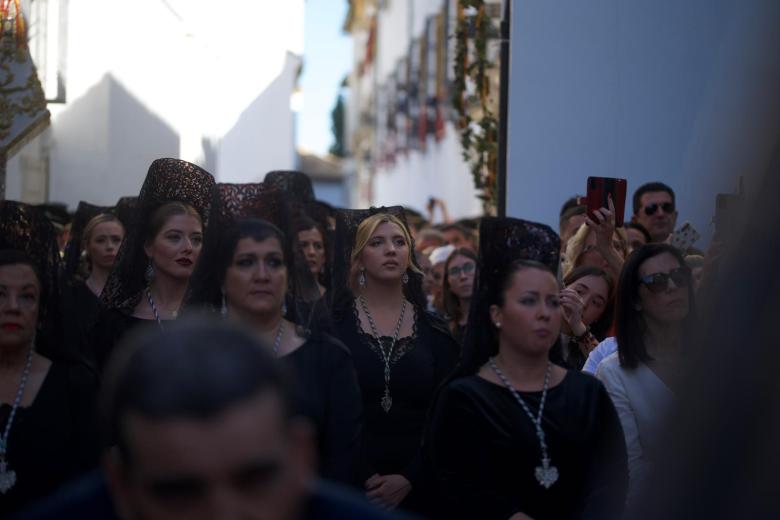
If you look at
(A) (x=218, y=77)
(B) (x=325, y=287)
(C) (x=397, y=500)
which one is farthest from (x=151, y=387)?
(A) (x=218, y=77)

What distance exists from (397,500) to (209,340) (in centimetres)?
389

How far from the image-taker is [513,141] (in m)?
9.77

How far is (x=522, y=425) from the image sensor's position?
4.46m

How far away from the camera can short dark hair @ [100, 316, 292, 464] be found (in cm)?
192

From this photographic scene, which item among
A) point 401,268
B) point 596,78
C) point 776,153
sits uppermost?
point 596,78

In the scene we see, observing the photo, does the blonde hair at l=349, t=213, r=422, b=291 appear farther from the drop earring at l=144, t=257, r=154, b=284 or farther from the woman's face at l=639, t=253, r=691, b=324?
the woman's face at l=639, t=253, r=691, b=324

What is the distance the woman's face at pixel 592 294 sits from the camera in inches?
255

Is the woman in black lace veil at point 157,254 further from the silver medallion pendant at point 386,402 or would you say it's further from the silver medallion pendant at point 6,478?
the silver medallion pendant at point 6,478

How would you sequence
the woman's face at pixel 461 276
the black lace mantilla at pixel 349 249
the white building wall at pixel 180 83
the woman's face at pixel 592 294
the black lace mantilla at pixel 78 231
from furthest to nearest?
1. the white building wall at pixel 180 83
2. the black lace mantilla at pixel 78 231
3. the woman's face at pixel 461 276
4. the woman's face at pixel 592 294
5. the black lace mantilla at pixel 349 249

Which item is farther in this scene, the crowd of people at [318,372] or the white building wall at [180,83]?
the white building wall at [180,83]

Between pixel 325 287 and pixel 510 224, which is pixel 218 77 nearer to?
pixel 325 287

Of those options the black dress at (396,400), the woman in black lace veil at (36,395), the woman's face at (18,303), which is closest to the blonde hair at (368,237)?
the black dress at (396,400)

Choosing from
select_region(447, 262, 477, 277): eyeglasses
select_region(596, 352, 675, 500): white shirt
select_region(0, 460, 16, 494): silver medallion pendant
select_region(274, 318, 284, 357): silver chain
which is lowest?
select_region(0, 460, 16, 494): silver medallion pendant

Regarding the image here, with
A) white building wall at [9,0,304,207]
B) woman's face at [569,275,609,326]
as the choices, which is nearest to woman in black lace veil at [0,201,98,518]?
woman's face at [569,275,609,326]
